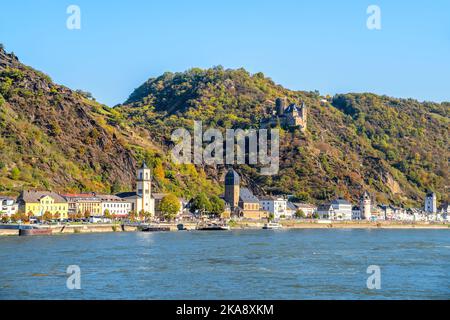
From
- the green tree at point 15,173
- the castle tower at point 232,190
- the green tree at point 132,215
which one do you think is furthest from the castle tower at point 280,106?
the green tree at point 15,173

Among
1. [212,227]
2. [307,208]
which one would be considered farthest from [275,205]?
[212,227]

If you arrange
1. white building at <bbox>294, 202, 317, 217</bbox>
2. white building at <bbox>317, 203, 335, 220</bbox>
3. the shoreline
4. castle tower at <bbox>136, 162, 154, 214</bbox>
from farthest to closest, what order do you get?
1. white building at <bbox>294, 202, 317, 217</bbox>
2. white building at <bbox>317, 203, 335, 220</bbox>
3. castle tower at <bbox>136, 162, 154, 214</bbox>
4. the shoreline

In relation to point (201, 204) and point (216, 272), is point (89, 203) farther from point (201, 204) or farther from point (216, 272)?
point (216, 272)

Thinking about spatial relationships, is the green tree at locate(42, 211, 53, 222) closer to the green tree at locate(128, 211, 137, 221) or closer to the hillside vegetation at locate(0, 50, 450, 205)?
the hillside vegetation at locate(0, 50, 450, 205)

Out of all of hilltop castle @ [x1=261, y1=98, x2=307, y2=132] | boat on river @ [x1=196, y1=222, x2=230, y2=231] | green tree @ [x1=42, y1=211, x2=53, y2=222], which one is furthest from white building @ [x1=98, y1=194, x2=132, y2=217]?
hilltop castle @ [x1=261, y1=98, x2=307, y2=132]

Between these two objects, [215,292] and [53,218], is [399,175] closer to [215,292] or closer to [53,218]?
[53,218]

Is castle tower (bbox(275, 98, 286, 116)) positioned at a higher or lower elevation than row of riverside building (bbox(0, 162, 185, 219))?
higher
